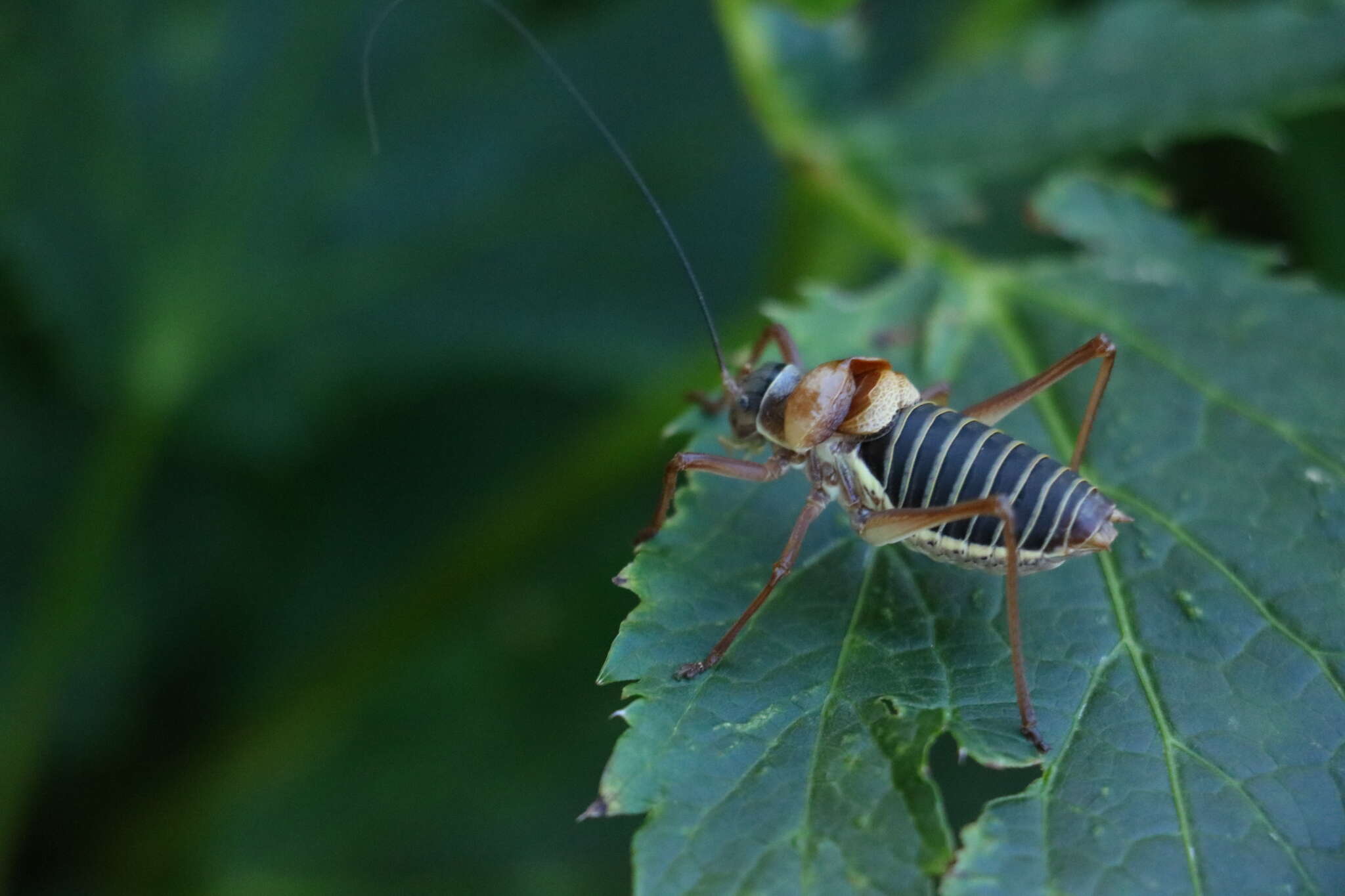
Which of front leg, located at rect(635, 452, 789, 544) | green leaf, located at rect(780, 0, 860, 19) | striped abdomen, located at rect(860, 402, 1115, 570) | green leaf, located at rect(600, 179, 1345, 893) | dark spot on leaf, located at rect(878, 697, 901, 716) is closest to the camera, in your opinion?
green leaf, located at rect(600, 179, 1345, 893)

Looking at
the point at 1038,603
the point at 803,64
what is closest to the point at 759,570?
the point at 1038,603

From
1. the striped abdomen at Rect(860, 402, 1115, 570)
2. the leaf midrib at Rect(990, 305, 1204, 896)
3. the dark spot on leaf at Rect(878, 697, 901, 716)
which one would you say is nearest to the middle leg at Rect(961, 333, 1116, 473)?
the leaf midrib at Rect(990, 305, 1204, 896)

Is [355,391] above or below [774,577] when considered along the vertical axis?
above

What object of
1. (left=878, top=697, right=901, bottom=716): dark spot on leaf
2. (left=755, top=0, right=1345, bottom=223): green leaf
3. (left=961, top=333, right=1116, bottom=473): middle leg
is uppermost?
(left=755, top=0, right=1345, bottom=223): green leaf

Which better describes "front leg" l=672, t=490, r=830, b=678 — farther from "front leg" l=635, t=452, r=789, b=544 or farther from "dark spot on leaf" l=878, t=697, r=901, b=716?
"dark spot on leaf" l=878, t=697, r=901, b=716

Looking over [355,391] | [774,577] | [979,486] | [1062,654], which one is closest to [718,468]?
[774,577]

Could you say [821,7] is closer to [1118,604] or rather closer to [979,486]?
[979,486]
